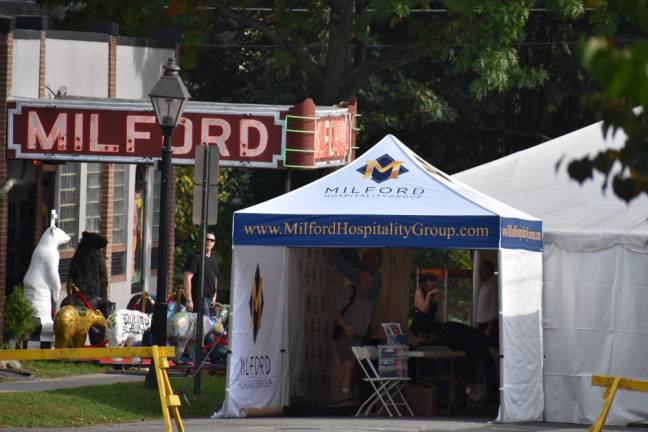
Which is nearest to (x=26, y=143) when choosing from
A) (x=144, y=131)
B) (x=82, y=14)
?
(x=144, y=131)

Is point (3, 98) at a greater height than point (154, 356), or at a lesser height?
greater

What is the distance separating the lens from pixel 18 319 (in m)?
21.3

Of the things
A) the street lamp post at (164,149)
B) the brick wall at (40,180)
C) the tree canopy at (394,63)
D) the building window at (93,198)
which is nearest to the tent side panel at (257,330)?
the street lamp post at (164,149)

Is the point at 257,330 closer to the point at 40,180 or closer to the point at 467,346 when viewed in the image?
the point at 467,346

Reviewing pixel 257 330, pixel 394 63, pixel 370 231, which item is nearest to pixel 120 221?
pixel 394 63

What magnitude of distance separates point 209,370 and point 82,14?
1425 centimetres

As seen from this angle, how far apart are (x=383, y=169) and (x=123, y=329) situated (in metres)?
6.20

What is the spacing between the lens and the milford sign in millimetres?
21516

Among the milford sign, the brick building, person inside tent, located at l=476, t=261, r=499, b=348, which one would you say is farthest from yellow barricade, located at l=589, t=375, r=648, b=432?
the brick building

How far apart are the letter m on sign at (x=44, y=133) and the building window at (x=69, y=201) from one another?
291cm

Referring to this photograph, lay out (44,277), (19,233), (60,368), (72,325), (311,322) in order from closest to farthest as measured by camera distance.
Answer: (311,322) < (60,368) < (72,325) < (44,277) < (19,233)

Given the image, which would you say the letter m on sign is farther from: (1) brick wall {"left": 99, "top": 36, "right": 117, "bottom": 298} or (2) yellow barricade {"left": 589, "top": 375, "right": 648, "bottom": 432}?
(2) yellow barricade {"left": 589, "top": 375, "right": 648, "bottom": 432}

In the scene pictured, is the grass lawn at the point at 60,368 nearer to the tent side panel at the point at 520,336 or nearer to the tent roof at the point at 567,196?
the tent roof at the point at 567,196

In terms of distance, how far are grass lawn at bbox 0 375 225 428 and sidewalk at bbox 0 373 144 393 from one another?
0.57m
